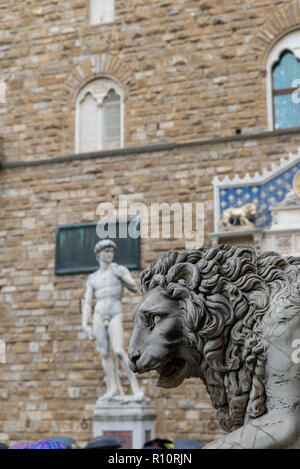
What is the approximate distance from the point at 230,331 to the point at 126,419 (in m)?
8.53

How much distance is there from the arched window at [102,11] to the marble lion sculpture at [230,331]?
41.5 feet

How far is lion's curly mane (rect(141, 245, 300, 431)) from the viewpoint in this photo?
152 centimetres

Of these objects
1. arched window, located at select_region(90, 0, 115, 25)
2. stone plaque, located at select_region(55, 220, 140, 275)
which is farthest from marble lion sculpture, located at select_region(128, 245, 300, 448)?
arched window, located at select_region(90, 0, 115, 25)

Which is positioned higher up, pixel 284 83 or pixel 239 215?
pixel 284 83

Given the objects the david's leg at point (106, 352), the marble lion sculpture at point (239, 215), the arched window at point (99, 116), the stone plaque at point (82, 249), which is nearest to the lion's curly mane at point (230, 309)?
the david's leg at point (106, 352)

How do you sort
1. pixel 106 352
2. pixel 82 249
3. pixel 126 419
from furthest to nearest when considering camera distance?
pixel 82 249 → pixel 106 352 → pixel 126 419

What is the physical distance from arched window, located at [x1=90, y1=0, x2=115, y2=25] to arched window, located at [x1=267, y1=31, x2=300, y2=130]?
10.3ft

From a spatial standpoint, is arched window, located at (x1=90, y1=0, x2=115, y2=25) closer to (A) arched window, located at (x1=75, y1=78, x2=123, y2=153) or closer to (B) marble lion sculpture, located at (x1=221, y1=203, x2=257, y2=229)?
(A) arched window, located at (x1=75, y1=78, x2=123, y2=153)

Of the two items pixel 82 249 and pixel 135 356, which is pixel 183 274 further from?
pixel 82 249

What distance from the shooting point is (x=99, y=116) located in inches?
530

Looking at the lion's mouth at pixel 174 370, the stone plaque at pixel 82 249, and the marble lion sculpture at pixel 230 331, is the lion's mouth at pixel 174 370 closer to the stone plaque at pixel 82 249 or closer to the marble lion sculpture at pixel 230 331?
the marble lion sculpture at pixel 230 331

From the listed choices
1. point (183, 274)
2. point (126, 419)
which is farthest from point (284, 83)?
point (183, 274)

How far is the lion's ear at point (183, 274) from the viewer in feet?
5.30

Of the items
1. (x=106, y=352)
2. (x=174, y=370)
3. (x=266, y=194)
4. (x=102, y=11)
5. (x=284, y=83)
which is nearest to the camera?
(x=174, y=370)
